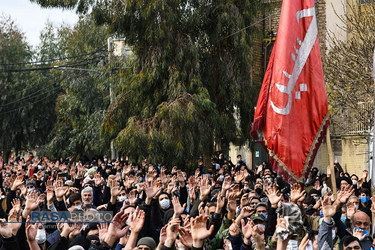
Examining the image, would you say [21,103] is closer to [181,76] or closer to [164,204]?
[181,76]

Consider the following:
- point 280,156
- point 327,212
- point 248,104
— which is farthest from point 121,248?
point 248,104

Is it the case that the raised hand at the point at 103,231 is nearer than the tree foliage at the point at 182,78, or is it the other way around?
the raised hand at the point at 103,231

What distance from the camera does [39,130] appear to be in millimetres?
37312

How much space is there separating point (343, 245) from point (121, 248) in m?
2.04

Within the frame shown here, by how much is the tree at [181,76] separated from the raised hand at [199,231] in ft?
36.8

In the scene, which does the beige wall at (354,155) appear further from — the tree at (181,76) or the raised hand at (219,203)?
the raised hand at (219,203)

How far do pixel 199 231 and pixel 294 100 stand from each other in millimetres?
4539

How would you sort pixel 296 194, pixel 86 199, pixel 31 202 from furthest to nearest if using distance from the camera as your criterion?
pixel 86 199, pixel 296 194, pixel 31 202

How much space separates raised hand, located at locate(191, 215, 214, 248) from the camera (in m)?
4.91

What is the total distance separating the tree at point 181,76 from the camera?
1647 cm

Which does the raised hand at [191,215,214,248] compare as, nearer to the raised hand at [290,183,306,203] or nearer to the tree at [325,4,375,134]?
the raised hand at [290,183,306,203]

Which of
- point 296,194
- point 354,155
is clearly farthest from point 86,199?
point 354,155

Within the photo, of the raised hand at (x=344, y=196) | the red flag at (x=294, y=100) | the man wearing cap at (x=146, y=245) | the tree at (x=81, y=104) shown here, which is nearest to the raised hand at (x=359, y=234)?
the raised hand at (x=344, y=196)

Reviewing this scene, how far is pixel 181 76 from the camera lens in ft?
55.8
